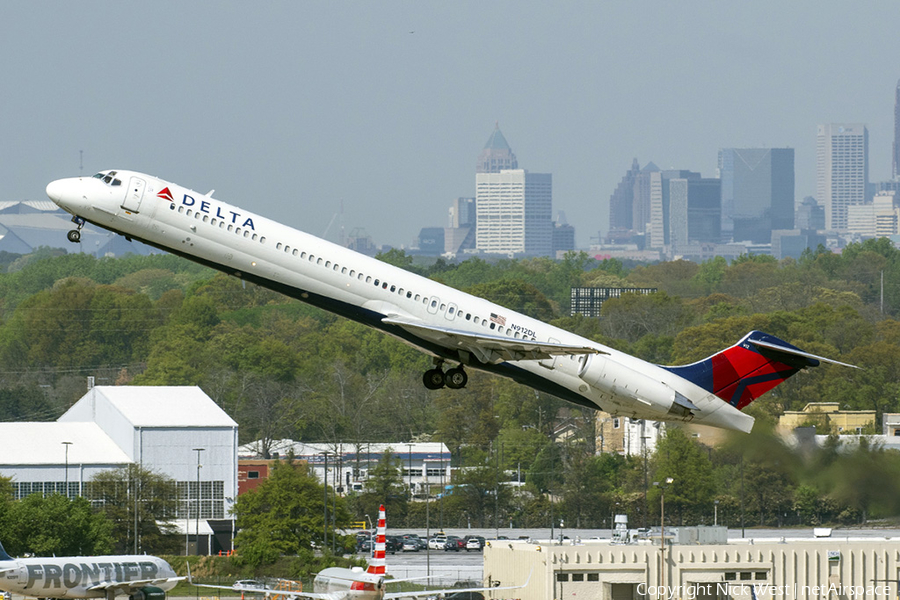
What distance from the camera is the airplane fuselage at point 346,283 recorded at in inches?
2260

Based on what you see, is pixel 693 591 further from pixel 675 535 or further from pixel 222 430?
pixel 222 430

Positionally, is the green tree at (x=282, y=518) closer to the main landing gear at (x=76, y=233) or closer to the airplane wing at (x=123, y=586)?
the airplane wing at (x=123, y=586)

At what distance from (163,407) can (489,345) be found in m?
77.1

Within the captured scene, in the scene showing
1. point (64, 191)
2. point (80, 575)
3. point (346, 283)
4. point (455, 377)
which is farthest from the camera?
point (80, 575)

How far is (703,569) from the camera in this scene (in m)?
83.0

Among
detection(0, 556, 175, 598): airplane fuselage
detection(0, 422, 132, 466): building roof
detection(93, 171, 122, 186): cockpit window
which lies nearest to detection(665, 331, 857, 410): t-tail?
detection(93, 171, 122, 186): cockpit window

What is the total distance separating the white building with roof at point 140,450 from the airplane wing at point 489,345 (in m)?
63.6

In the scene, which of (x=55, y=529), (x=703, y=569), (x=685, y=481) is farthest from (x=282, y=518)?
(x=685, y=481)

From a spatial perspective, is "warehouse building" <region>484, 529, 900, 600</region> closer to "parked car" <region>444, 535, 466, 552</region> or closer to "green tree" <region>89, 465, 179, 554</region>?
"parked car" <region>444, 535, 466, 552</region>

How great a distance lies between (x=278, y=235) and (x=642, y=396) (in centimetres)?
1666

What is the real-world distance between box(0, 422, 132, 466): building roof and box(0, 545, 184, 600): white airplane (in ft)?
158

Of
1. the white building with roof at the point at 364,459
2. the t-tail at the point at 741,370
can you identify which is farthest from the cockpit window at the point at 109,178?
the white building with roof at the point at 364,459

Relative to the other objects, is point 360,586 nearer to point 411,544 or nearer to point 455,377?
point 455,377

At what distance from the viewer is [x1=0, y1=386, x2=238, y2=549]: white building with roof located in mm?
120688
